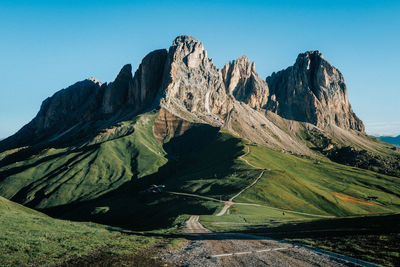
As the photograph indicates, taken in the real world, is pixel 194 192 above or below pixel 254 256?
below

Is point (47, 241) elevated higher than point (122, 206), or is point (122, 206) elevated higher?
point (47, 241)

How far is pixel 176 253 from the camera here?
102 ft

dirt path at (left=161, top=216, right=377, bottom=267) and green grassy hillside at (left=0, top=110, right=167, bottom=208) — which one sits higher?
dirt path at (left=161, top=216, right=377, bottom=267)

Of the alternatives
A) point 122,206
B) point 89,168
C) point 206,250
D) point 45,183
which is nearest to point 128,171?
point 89,168

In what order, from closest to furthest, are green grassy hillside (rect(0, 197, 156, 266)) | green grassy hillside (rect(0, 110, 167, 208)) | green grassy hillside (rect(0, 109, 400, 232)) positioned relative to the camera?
green grassy hillside (rect(0, 197, 156, 266)), green grassy hillside (rect(0, 109, 400, 232)), green grassy hillside (rect(0, 110, 167, 208))

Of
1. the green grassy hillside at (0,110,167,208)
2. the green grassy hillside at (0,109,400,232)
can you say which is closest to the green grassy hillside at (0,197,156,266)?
the green grassy hillside at (0,109,400,232)

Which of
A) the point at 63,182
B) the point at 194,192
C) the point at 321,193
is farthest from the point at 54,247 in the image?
the point at 63,182

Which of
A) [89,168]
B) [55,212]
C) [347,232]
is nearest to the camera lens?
[347,232]

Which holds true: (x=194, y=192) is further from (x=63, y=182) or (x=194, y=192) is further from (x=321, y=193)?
(x=63, y=182)

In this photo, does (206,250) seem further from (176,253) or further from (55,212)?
(55,212)

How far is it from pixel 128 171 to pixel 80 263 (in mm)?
175291

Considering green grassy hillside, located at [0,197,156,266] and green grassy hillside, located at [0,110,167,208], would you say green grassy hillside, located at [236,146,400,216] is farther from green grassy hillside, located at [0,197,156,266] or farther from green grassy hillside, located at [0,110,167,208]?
green grassy hillside, located at [0,110,167,208]

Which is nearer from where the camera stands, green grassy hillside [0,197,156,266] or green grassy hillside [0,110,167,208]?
green grassy hillside [0,197,156,266]

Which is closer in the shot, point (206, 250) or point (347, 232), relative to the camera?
point (206, 250)
